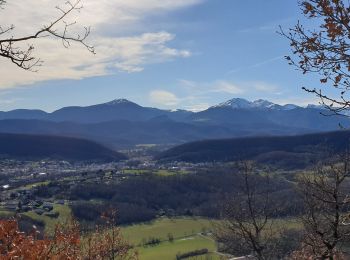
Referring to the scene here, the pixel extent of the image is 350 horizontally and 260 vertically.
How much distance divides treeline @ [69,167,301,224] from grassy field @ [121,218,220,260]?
18.8 feet

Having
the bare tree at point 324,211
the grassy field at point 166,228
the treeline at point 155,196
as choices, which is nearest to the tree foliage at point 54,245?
the bare tree at point 324,211

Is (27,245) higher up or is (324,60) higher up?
(324,60)

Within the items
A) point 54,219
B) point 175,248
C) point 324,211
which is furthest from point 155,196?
point 324,211

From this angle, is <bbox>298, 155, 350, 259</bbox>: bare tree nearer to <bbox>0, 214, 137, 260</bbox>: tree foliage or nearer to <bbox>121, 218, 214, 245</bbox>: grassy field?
<bbox>0, 214, 137, 260</bbox>: tree foliage

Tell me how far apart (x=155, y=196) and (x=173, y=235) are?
36.7m

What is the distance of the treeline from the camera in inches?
3861

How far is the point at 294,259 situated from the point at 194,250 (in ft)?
168

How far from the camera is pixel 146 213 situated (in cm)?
10069

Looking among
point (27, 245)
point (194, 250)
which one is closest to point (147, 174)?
point (194, 250)

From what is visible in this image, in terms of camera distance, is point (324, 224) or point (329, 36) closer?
point (329, 36)

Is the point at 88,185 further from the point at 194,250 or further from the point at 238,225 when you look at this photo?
the point at 238,225

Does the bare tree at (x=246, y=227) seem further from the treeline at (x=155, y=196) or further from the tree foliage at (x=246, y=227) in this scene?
the treeline at (x=155, y=196)

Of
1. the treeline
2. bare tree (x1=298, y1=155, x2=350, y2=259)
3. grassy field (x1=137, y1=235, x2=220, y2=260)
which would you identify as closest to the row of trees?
bare tree (x1=298, y1=155, x2=350, y2=259)

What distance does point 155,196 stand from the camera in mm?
116812
